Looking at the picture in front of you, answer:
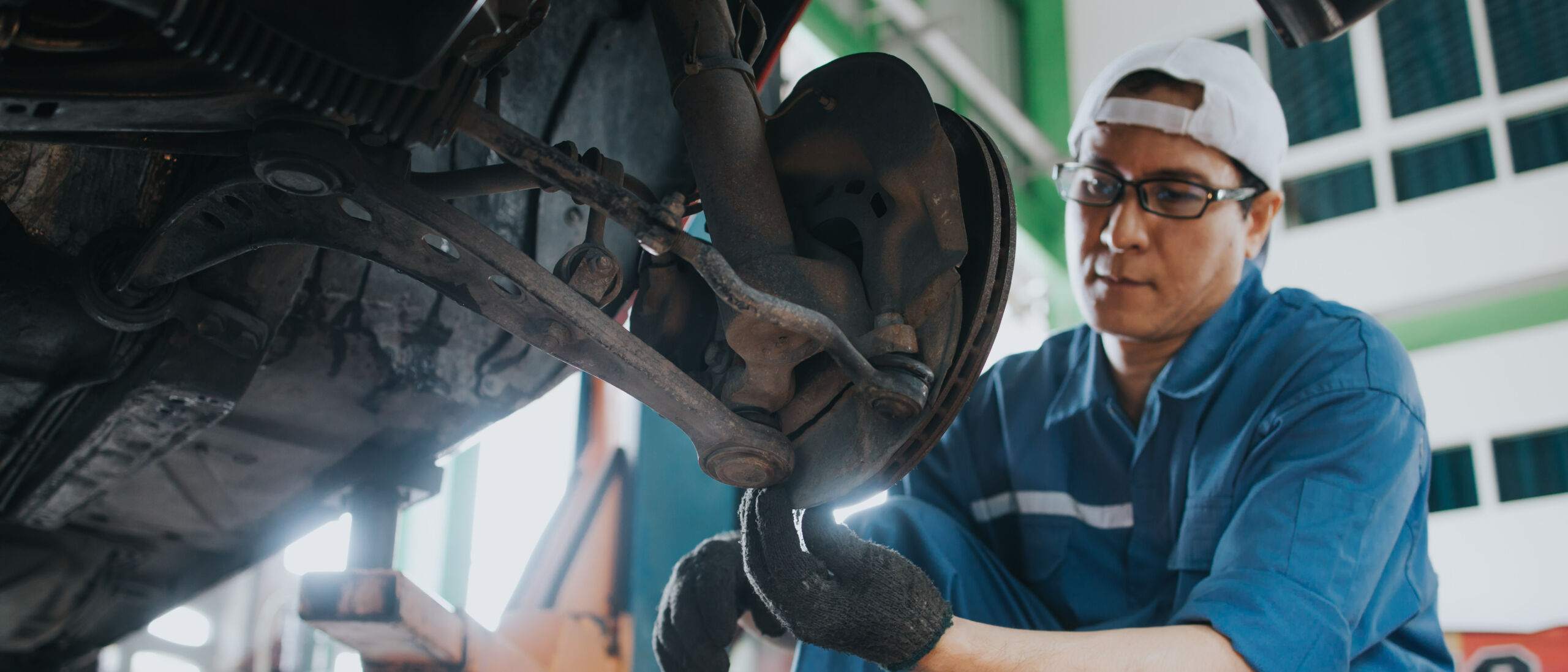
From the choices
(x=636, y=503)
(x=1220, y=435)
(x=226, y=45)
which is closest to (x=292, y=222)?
(x=226, y=45)

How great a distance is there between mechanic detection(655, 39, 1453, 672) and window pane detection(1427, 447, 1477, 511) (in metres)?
4.00

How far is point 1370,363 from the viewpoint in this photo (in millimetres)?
1231

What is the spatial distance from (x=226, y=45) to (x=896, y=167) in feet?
1.59

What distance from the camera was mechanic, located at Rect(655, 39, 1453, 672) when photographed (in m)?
0.99

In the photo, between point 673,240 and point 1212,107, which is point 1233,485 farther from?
point 673,240

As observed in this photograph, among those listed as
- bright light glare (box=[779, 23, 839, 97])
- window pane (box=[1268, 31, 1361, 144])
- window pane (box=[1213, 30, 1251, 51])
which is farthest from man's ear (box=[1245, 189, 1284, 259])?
window pane (box=[1213, 30, 1251, 51])

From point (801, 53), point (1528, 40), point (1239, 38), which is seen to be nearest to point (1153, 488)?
point (801, 53)

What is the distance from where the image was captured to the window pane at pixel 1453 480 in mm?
4777

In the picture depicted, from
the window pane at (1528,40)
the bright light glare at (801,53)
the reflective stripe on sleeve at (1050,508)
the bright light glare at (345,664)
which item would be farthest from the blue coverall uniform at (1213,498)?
the window pane at (1528,40)

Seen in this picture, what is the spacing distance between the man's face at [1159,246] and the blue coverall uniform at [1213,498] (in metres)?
0.04

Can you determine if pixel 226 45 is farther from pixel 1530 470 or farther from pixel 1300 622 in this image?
pixel 1530 470

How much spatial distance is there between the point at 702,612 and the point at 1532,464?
15.6 ft

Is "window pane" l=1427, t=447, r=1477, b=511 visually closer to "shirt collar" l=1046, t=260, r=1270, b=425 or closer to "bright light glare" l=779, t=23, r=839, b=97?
"bright light glare" l=779, t=23, r=839, b=97

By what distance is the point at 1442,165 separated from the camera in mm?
5445
